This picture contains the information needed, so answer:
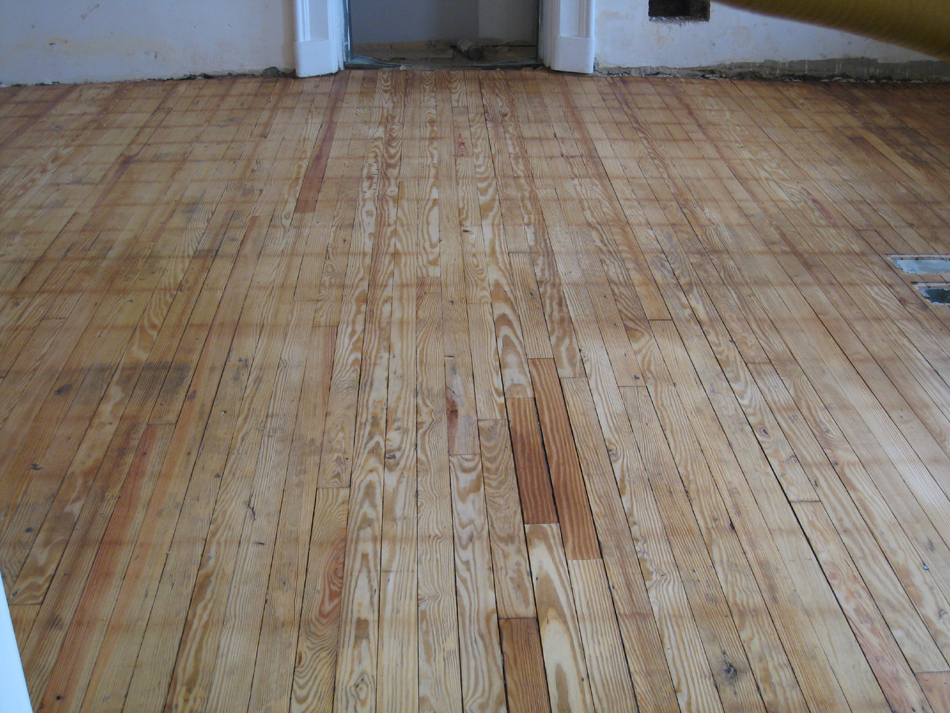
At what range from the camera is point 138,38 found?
4.89 meters

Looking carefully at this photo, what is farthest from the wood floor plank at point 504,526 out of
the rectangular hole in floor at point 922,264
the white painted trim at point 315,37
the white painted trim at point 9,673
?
the white painted trim at point 315,37

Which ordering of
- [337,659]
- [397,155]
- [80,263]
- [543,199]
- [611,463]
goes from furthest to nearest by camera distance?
[397,155]
[543,199]
[80,263]
[611,463]
[337,659]

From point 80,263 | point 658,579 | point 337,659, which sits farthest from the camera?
point 80,263

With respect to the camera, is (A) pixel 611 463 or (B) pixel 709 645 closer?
(B) pixel 709 645

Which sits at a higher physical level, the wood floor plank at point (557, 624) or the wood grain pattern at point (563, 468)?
the wood grain pattern at point (563, 468)

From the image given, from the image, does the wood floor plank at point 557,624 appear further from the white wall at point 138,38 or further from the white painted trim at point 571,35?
the white wall at point 138,38

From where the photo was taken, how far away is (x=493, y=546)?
1.87 m

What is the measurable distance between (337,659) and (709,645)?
0.69 meters

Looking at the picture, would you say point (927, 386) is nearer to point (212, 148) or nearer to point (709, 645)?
point (709, 645)

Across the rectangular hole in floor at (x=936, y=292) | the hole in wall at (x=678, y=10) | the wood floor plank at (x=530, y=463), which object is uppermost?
the hole in wall at (x=678, y=10)

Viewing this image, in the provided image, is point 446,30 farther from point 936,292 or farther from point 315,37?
point 936,292

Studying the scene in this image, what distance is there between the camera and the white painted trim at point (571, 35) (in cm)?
495

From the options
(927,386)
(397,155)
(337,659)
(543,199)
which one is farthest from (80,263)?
(927,386)

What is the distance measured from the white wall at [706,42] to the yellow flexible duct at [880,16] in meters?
5.09
